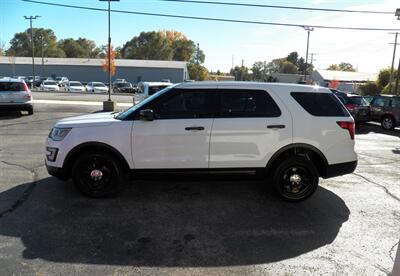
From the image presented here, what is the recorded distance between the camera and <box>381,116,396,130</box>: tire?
17.5 metres

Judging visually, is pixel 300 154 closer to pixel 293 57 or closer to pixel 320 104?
pixel 320 104

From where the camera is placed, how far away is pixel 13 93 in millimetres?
16422

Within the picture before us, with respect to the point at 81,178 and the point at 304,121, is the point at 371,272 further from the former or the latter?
the point at 81,178

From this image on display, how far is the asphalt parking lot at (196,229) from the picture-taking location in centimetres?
405

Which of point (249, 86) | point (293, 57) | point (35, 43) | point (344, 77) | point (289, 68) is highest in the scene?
point (293, 57)

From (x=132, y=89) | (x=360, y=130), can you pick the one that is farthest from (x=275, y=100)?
(x=132, y=89)

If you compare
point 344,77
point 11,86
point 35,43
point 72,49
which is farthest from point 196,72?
point 11,86

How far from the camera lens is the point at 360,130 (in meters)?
17.1

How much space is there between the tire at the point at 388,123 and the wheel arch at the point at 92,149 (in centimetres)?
1531

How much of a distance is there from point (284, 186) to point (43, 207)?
360 cm

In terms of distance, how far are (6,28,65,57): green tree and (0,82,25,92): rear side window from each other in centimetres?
9808

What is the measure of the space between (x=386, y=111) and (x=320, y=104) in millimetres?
13602

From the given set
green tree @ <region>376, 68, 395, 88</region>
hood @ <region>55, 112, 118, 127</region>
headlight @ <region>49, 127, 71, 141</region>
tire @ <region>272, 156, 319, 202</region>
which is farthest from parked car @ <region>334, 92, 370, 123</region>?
green tree @ <region>376, 68, 395, 88</region>

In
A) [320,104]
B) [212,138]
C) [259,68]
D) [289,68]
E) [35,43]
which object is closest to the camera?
[212,138]
